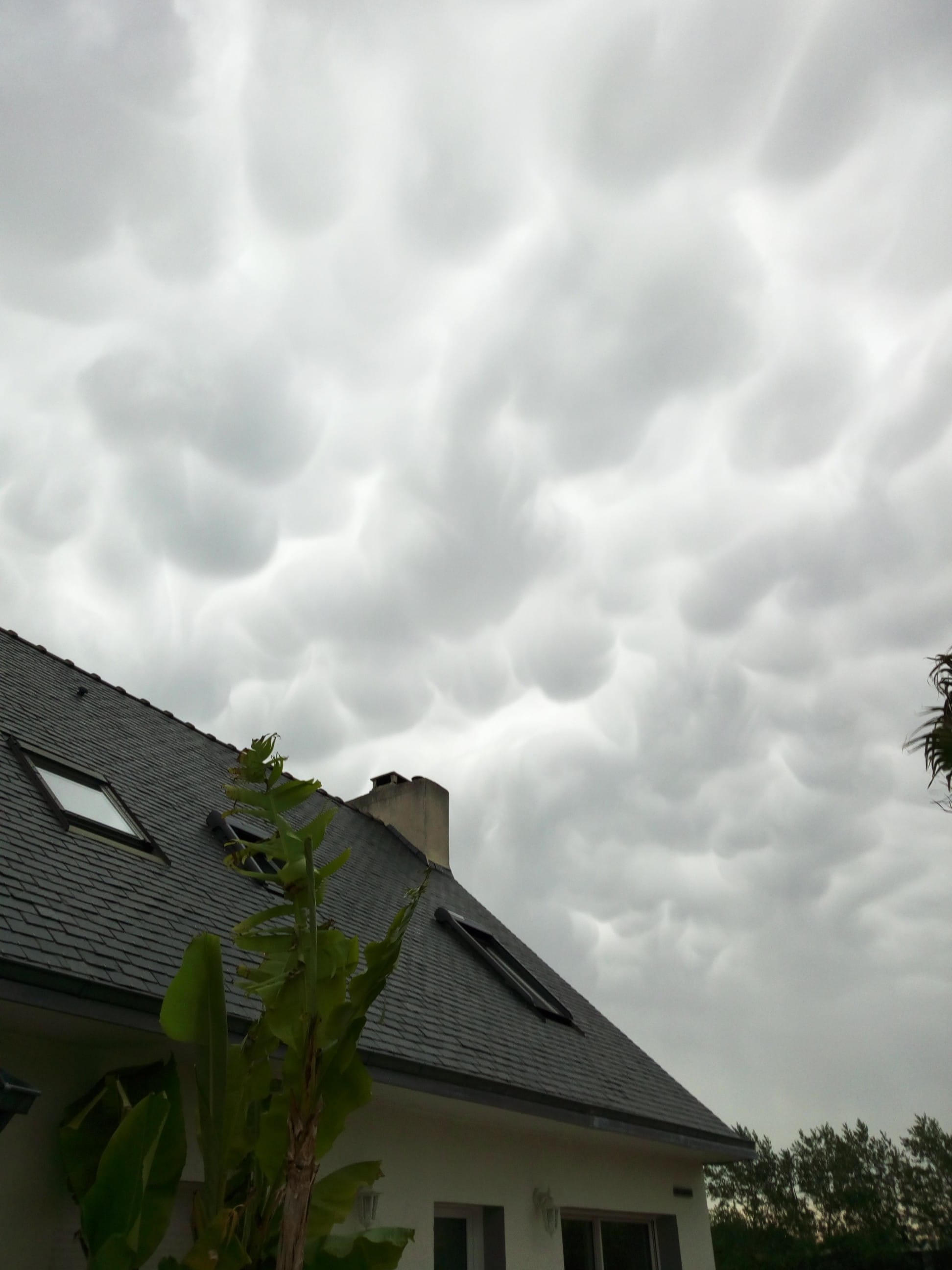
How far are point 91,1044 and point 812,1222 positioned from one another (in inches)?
1339

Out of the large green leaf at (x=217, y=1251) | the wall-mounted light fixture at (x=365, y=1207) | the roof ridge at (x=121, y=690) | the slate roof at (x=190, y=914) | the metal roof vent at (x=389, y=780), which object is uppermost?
the metal roof vent at (x=389, y=780)

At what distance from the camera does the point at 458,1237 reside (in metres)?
7.51

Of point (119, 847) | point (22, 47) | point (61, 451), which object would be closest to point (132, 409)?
point (61, 451)

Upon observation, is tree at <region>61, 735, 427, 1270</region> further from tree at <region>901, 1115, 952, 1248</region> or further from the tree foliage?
tree at <region>901, 1115, 952, 1248</region>

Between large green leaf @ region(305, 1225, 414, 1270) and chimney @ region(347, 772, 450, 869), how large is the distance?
1041 cm

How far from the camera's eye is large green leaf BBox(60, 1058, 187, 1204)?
409 cm

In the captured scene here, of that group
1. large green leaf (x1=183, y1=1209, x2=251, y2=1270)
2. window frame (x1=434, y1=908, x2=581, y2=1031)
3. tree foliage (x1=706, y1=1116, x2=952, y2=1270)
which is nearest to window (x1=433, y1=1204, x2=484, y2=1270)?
window frame (x1=434, y1=908, x2=581, y2=1031)

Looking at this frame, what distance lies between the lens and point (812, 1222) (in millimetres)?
29656

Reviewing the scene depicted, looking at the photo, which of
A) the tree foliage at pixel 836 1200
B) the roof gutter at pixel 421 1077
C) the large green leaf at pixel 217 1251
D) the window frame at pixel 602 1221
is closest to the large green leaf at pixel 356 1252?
the large green leaf at pixel 217 1251

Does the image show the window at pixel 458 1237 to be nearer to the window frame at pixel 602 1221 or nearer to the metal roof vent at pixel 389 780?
the window frame at pixel 602 1221

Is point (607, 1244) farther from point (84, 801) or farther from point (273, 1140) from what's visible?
point (273, 1140)

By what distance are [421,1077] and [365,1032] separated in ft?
1.81

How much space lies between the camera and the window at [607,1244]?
8750 millimetres

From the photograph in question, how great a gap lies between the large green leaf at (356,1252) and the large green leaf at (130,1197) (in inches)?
28.6
